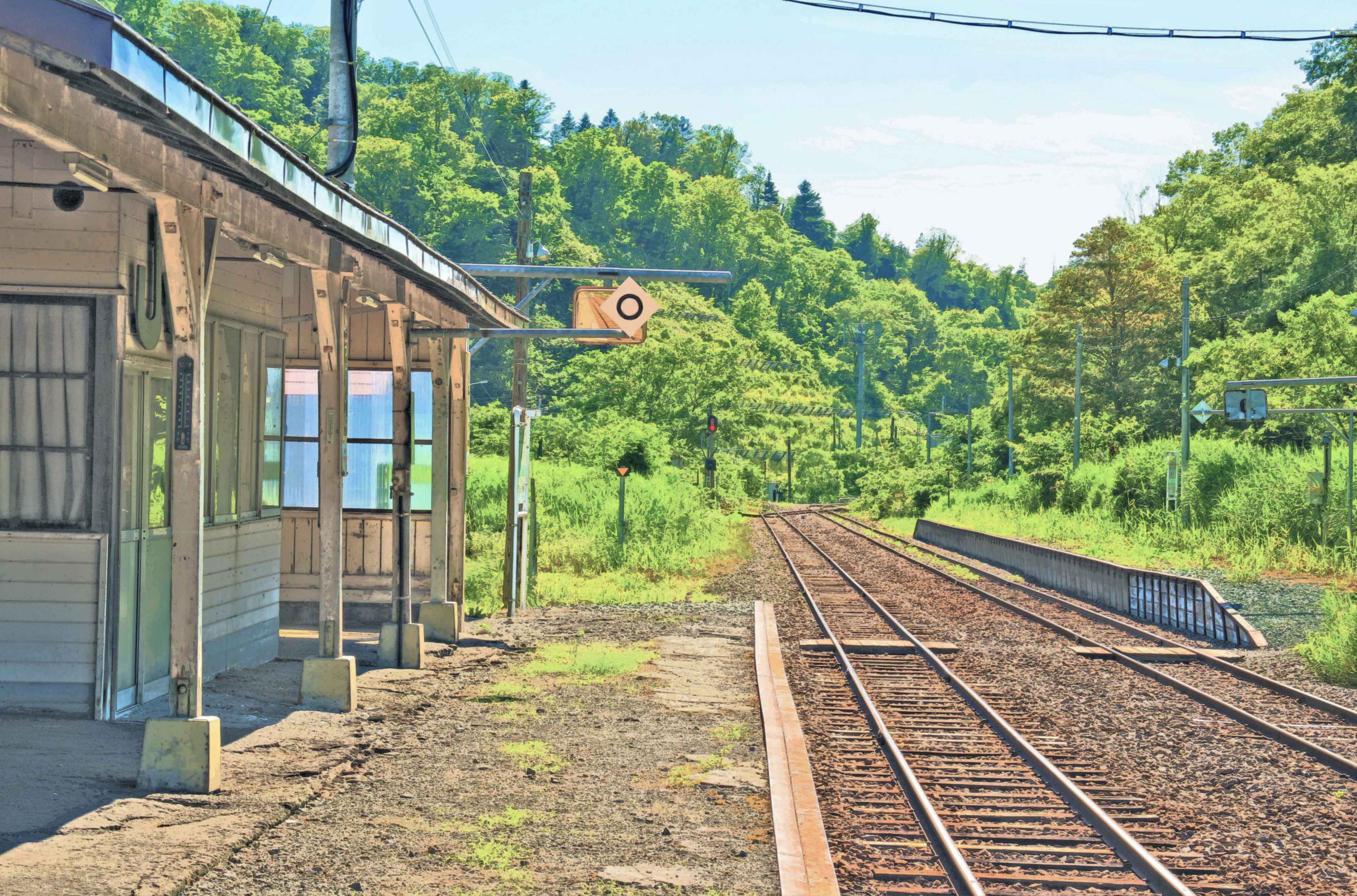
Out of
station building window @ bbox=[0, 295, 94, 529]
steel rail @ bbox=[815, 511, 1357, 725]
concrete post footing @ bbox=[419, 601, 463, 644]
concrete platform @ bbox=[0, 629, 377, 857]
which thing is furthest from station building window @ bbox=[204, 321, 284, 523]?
steel rail @ bbox=[815, 511, 1357, 725]

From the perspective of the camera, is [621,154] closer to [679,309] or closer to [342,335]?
[679,309]

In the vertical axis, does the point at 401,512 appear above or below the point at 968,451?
below

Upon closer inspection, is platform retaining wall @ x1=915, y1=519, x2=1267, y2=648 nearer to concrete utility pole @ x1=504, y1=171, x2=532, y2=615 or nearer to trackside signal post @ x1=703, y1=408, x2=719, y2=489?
concrete utility pole @ x1=504, y1=171, x2=532, y2=615

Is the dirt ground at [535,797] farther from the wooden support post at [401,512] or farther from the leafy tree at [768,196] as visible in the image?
the leafy tree at [768,196]

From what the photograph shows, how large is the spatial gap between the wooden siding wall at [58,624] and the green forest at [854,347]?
403 inches

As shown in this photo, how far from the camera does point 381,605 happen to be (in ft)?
48.8

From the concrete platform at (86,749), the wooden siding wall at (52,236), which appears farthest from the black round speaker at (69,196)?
the concrete platform at (86,749)

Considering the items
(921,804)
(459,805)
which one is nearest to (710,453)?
(921,804)

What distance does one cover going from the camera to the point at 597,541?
26.5m

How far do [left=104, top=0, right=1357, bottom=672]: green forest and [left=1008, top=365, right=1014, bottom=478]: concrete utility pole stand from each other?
670mm

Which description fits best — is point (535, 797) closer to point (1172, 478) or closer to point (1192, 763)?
point (1192, 763)

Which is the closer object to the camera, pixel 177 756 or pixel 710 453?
pixel 177 756

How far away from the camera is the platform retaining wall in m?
18.5

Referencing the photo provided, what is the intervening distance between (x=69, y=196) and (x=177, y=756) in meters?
3.93
